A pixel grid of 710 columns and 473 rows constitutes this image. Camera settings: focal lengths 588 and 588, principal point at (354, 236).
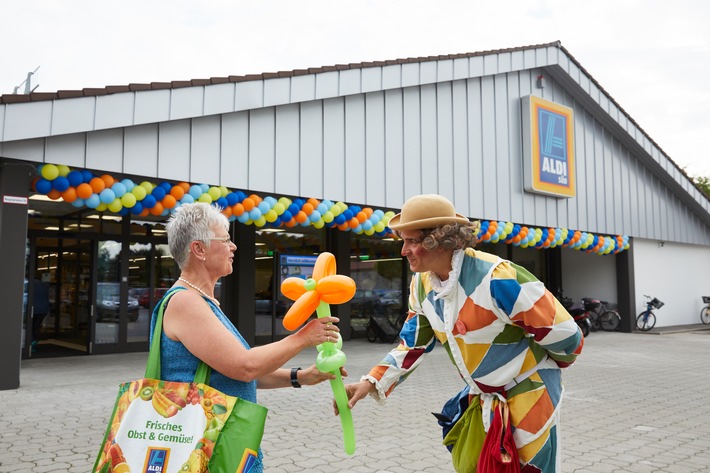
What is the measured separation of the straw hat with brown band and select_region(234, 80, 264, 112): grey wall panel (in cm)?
714

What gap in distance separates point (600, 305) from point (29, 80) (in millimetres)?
28067

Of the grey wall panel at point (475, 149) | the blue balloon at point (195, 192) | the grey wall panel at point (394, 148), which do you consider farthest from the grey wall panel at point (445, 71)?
the blue balloon at point (195, 192)

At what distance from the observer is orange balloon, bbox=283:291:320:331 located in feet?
6.99

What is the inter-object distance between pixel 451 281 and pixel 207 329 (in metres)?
0.95

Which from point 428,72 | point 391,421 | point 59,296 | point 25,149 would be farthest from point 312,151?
point 59,296

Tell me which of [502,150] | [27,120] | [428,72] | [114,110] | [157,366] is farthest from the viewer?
[502,150]

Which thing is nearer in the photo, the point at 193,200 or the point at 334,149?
the point at 193,200

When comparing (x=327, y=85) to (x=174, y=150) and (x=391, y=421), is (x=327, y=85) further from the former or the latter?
(x=391, y=421)

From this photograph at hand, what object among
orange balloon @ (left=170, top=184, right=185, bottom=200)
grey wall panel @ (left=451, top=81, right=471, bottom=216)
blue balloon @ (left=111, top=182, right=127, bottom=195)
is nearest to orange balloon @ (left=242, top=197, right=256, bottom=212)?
orange balloon @ (left=170, top=184, right=185, bottom=200)

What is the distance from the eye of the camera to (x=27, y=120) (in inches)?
282

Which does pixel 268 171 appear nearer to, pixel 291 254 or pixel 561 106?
pixel 291 254

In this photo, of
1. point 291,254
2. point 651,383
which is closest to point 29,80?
point 291,254

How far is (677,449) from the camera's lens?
4922mm

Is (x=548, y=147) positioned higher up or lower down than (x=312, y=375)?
higher up
